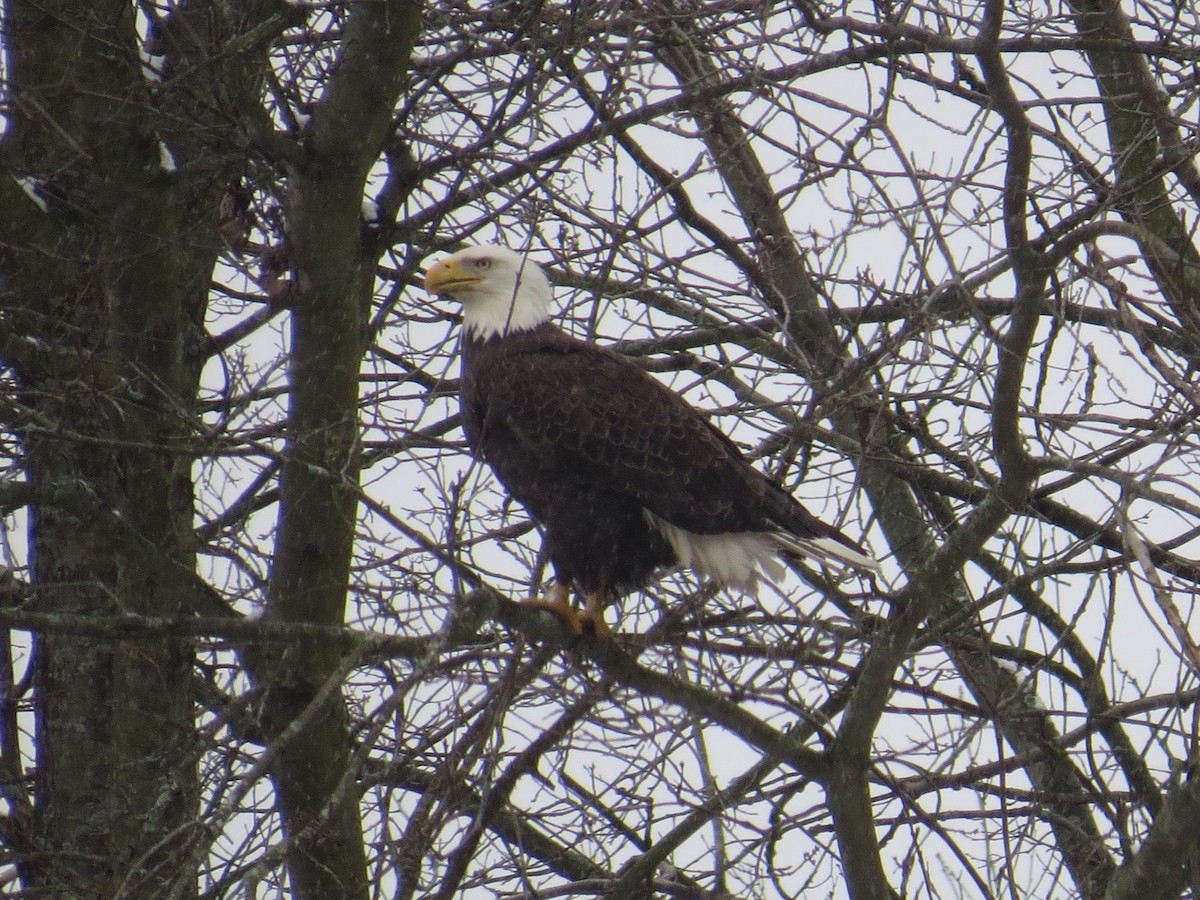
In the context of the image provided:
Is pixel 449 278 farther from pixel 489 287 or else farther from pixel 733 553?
pixel 733 553

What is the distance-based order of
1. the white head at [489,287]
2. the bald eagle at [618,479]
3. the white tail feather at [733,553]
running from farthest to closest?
the white head at [489,287]
the white tail feather at [733,553]
the bald eagle at [618,479]

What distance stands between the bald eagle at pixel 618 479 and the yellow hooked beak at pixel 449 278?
48 centimetres

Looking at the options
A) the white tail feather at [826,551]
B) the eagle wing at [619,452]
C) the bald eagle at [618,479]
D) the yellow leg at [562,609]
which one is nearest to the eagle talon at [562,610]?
the yellow leg at [562,609]

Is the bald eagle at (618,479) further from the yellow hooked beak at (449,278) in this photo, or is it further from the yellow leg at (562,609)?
the yellow hooked beak at (449,278)

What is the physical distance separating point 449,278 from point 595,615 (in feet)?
5.20

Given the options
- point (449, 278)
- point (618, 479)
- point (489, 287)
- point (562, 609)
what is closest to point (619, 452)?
point (618, 479)

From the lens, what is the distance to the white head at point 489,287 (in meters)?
5.28

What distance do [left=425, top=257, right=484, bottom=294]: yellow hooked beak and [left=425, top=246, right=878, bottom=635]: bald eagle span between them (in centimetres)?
48

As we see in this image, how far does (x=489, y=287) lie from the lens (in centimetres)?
536

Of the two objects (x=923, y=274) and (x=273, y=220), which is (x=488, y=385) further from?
(x=923, y=274)

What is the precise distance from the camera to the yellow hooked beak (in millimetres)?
5379

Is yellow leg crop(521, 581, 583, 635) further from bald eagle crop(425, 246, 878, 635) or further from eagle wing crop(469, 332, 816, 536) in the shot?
eagle wing crop(469, 332, 816, 536)

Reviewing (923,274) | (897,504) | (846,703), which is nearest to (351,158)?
(923,274)

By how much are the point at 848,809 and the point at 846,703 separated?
1.30 ft
